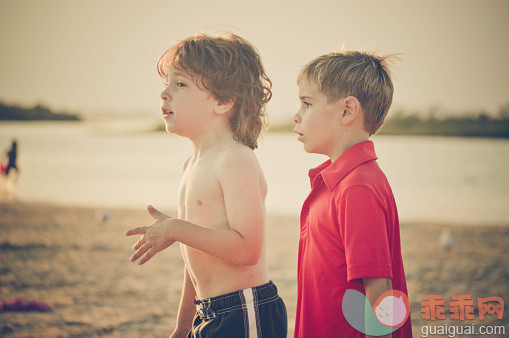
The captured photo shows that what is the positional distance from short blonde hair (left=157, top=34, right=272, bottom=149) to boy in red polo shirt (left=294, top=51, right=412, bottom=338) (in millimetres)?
277

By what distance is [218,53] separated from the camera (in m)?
2.08

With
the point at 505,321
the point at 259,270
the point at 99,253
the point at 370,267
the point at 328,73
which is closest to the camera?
the point at 370,267

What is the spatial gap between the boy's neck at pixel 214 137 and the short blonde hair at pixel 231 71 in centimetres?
3

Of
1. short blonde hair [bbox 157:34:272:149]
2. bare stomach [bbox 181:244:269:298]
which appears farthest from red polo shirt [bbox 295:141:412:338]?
short blonde hair [bbox 157:34:272:149]

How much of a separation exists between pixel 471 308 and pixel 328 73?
4552 millimetres

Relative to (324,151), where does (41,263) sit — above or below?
below

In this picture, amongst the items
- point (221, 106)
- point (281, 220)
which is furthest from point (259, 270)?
point (281, 220)

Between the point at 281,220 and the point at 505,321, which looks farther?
the point at 281,220

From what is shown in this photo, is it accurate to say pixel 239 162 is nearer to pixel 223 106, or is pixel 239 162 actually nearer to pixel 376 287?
pixel 223 106

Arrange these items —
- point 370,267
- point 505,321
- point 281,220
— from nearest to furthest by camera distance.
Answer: point 370,267 < point 505,321 < point 281,220

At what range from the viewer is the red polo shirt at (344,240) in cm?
156

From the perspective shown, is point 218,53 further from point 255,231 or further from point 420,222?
point 420,222

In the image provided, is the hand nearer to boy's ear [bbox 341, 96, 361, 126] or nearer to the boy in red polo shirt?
the boy in red polo shirt

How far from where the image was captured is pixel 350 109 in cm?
183
